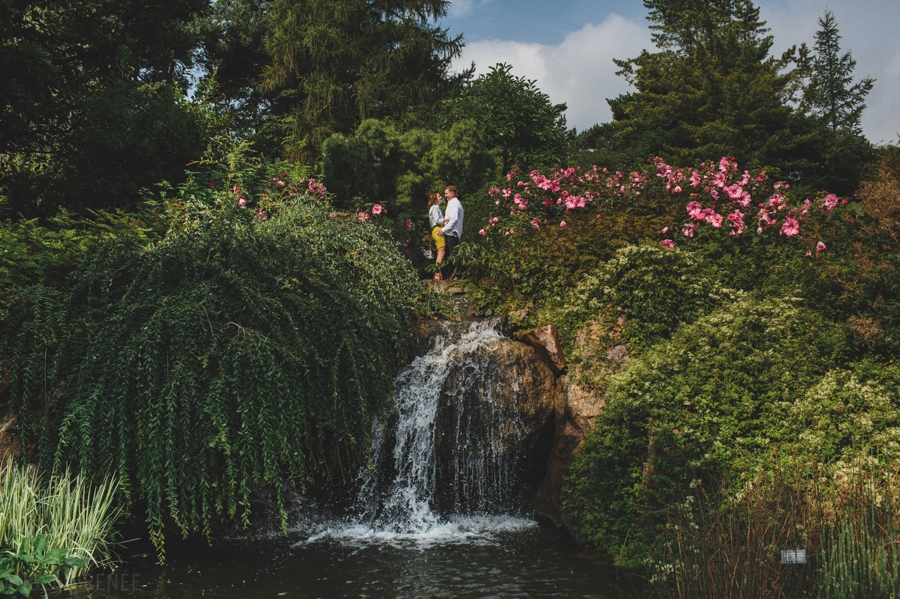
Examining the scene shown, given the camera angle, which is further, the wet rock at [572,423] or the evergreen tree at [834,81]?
the evergreen tree at [834,81]

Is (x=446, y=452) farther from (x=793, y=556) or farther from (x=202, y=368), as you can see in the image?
(x=793, y=556)

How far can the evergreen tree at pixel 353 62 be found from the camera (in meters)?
21.8

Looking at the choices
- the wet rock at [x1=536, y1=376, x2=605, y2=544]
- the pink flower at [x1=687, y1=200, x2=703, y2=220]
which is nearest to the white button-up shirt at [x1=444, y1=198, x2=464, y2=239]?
the pink flower at [x1=687, y1=200, x2=703, y2=220]

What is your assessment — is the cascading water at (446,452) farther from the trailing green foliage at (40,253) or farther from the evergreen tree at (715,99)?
the evergreen tree at (715,99)

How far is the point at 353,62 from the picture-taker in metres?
22.4

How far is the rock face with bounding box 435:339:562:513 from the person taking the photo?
7.21m

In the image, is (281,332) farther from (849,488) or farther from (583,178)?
(583,178)

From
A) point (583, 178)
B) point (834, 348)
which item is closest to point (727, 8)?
point (583, 178)

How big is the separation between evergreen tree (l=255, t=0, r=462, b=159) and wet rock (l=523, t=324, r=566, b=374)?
49.2 ft

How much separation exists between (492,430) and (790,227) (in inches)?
176

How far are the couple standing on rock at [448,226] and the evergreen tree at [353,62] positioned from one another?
10.7 m

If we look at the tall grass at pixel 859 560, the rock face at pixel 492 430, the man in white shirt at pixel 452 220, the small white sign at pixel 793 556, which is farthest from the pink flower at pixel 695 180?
the small white sign at pixel 793 556

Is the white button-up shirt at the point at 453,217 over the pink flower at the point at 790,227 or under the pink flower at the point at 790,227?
over

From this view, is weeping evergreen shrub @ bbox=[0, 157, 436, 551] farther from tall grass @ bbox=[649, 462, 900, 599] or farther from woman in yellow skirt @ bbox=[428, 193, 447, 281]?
woman in yellow skirt @ bbox=[428, 193, 447, 281]
